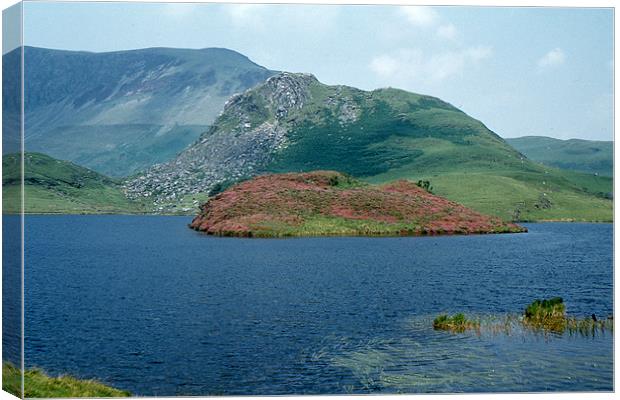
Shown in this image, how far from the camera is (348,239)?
414ft

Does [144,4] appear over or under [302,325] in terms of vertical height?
over

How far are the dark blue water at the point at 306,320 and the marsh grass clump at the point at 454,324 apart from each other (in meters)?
1.11

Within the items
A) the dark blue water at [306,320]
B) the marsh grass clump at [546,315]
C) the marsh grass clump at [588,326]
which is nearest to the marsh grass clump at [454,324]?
the dark blue water at [306,320]

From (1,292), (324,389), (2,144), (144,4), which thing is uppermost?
(144,4)

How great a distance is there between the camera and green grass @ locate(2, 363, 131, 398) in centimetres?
3256

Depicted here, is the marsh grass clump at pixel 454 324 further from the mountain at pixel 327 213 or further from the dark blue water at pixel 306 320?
the mountain at pixel 327 213

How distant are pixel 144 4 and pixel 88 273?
45.5 meters

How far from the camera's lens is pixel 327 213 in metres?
148

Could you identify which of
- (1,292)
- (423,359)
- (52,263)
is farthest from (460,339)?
(52,263)

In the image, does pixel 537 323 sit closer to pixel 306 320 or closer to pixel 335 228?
pixel 306 320

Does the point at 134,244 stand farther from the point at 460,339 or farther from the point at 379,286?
the point at 460,339

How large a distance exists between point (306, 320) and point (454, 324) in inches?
412

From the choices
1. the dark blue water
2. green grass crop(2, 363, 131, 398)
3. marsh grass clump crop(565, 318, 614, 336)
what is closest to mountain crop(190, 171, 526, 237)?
the dark blue water

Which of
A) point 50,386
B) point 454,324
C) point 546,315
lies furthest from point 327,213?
point 50,386
